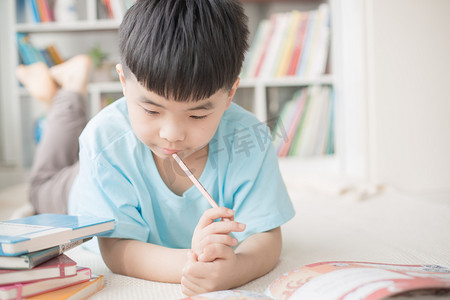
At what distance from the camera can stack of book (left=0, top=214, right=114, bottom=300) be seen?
1.85 ft

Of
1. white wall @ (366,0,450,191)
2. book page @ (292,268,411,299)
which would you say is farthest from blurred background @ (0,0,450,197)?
book page @ (292,268,411,299)

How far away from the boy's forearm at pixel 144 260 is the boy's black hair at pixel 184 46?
0.24 meters

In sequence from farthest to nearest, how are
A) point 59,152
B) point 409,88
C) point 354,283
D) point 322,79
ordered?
point 322,79, point 409,88, point 59,152, point 354,283

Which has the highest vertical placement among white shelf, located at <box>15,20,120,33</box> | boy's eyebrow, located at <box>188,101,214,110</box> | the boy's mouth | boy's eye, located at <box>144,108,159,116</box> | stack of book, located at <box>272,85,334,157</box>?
white shelf, located at <box>15,20,120,33</box>

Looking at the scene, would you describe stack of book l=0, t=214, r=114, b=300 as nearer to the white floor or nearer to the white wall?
the white wall

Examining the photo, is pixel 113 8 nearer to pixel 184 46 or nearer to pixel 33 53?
pixel 33 53

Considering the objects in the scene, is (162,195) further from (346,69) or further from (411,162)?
(346,69)

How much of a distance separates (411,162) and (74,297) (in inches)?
58.5

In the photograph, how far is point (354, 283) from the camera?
51 cm

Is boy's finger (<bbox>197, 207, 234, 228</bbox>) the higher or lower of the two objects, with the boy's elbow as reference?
higher

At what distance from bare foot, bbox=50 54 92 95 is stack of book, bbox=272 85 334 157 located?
978 mm

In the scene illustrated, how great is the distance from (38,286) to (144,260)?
165 millimetres

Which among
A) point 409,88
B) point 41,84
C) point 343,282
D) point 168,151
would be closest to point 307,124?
point 409,88

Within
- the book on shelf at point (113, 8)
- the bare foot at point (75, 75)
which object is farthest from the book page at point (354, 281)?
the book on shelf at point (113, 8)
